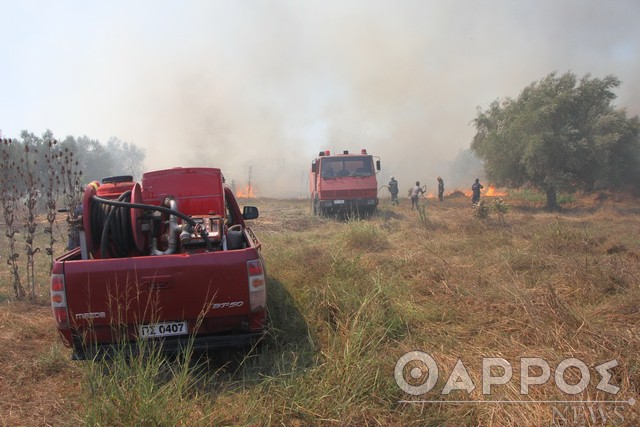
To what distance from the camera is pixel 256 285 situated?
330cm

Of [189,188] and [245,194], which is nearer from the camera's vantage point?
[189,188]

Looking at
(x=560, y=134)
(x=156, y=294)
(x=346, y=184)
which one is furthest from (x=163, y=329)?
(x=560, y=134)

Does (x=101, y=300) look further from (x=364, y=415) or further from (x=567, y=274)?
(x=567, y=274)

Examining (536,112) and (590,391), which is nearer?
(590,391)

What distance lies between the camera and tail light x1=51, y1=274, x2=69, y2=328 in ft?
10.1

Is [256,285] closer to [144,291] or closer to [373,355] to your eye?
[144,291]

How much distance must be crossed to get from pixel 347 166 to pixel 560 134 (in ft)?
31.3

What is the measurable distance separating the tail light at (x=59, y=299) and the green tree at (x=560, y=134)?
1782cm

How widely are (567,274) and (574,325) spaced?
1.96m

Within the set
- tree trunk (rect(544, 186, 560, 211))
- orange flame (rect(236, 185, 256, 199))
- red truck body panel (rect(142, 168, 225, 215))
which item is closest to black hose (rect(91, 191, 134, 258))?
red truck body panel (rect(142, 168, 225, 215))

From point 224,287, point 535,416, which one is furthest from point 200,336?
point 535,416

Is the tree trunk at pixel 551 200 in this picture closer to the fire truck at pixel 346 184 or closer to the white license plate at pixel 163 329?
the fire truck at pixel 346 184

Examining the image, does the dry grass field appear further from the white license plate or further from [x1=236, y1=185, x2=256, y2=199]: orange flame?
[x1=236, y1=185, x2=256, y2=199]: orange flame

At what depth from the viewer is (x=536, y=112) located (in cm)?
1695
